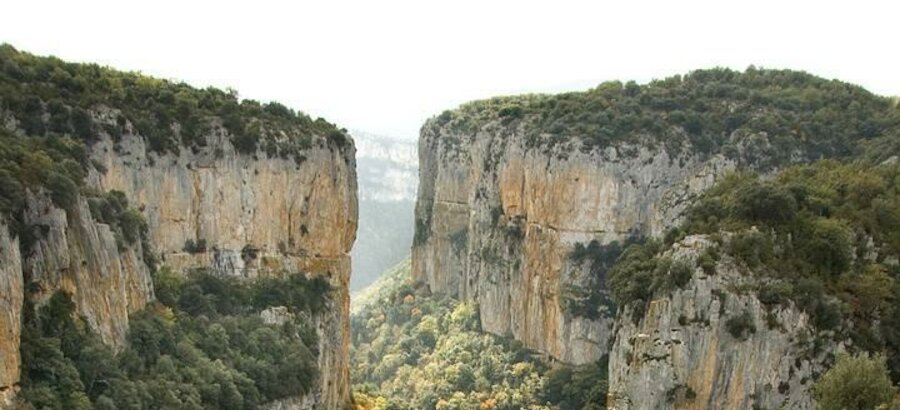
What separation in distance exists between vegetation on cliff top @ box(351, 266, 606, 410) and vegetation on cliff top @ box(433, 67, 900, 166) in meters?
17.0

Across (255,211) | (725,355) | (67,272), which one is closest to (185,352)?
(67,272)

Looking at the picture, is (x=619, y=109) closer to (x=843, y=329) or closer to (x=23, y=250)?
(x=843, y=329)

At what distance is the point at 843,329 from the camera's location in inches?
1745

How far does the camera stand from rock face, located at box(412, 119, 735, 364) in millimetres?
79562

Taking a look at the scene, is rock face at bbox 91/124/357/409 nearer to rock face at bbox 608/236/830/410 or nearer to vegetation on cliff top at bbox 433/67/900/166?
rock face at bbox 608/236/830/410

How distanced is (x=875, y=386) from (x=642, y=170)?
43607mm

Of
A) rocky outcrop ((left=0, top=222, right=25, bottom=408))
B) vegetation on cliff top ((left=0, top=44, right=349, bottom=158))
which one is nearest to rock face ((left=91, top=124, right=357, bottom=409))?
vegetation on cliff top ((left=0, top=44, right=349, bottom=158))

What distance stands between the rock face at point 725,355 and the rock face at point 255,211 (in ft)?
65.1

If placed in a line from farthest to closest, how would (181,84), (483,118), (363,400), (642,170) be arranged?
(483,118) → (642,170) → (363,400) → (181,84)

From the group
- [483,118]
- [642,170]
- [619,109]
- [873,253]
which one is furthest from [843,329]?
[483,118]

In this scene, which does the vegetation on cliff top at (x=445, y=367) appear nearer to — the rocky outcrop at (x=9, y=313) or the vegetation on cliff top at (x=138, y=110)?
the vegetation on cliff top at (x=138, y=110)

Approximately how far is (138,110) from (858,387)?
35.7 meters

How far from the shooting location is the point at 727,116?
8344 cm

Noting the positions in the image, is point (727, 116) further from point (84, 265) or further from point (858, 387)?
point (84, 265)
